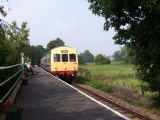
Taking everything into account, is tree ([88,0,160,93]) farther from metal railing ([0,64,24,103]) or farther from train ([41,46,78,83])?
train ([41,46,78,83])

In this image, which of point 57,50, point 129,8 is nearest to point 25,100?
point 129,8

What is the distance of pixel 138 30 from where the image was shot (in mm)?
→ 15867

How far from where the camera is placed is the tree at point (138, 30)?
1526 centimetres

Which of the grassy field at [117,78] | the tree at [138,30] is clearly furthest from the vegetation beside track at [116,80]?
the tree at [138,30]

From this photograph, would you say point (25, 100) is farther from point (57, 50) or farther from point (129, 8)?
point (57, 50)

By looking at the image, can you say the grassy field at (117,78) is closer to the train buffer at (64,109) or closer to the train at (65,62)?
the train at (65,62)

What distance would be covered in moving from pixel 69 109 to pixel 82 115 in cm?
159

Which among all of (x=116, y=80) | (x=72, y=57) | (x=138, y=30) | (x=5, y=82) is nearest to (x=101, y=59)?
(x=116, y=80)

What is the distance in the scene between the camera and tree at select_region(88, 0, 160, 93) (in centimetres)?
1526

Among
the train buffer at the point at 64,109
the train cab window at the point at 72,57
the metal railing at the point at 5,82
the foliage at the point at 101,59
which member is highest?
the foliage at the point at 101,59

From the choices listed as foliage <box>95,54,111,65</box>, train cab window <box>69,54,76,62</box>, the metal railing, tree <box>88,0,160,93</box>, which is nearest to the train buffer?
A: the metal railing

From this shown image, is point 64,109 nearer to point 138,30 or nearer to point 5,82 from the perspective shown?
point 5,82

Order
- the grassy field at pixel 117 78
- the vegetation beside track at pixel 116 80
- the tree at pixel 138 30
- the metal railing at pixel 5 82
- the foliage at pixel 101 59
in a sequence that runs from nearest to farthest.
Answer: the metal railing at pixel 5 82 → the tree at pixel 138 30 → the vegetation beside track at pixel 116 80 → the grassy field at pixel 117 78 → the foliage at pixel 101 59

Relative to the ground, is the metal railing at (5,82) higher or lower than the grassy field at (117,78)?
higher
